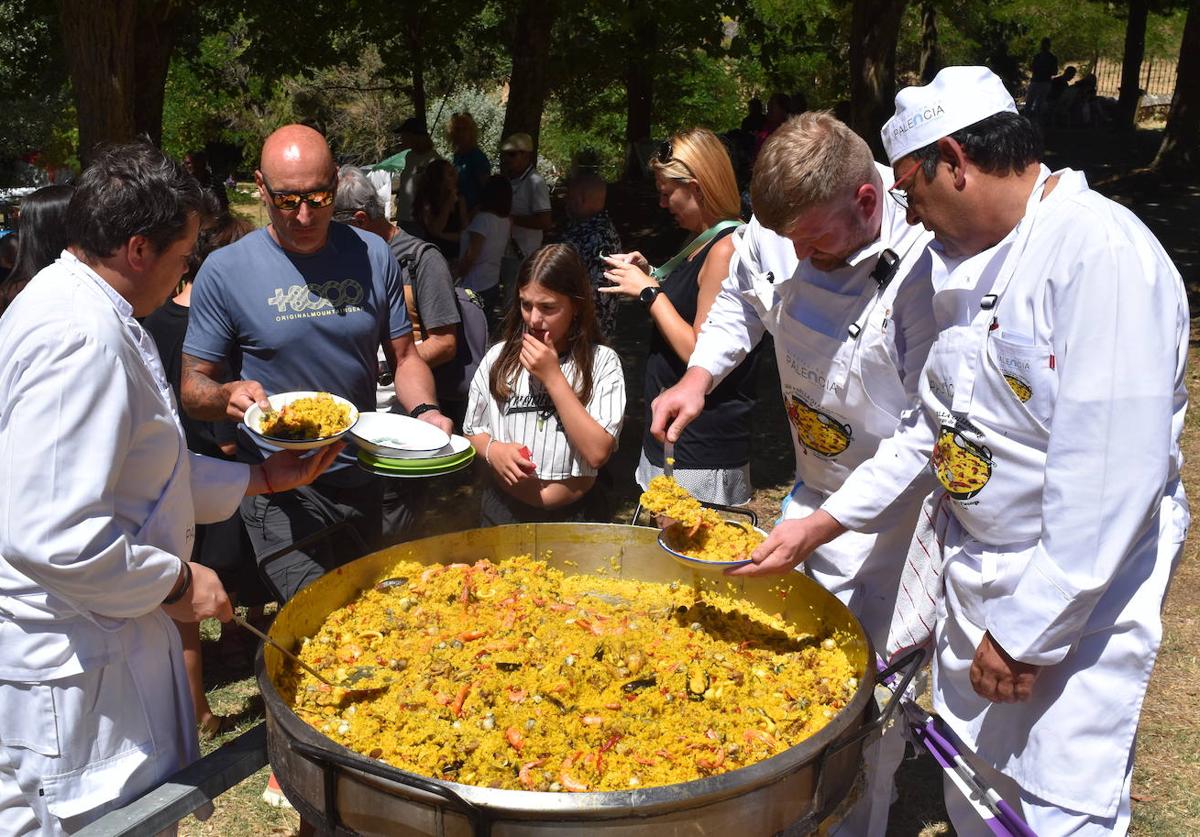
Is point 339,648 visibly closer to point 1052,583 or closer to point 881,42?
point 1052,583

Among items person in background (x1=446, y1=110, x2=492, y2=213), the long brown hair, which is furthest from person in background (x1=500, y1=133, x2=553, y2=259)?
the long brown hair

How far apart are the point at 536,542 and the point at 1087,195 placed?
173cm

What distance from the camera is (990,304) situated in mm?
2355

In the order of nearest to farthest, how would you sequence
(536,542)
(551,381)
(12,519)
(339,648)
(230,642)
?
(12,519), (339,648), (536,542), (551,381), (230,642)

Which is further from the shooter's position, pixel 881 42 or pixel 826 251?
pixel 881 42

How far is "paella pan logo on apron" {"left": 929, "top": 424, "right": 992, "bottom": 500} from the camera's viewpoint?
93.4 inches

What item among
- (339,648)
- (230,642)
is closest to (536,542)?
(339,648)

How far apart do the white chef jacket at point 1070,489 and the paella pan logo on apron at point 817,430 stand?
0.51 metres

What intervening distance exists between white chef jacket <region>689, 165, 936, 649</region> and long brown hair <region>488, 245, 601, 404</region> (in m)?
0.51

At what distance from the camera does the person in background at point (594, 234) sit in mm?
5676

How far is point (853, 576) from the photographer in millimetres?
3191

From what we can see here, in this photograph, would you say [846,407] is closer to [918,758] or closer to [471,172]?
[918,758]

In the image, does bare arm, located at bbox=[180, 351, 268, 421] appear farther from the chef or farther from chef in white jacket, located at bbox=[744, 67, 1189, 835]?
chef in white jacket, located at bbox=[744, 67, 1189, 835]

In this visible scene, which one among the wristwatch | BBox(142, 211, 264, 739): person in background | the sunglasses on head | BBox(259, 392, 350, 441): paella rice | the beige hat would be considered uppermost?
the sunglasses on head
